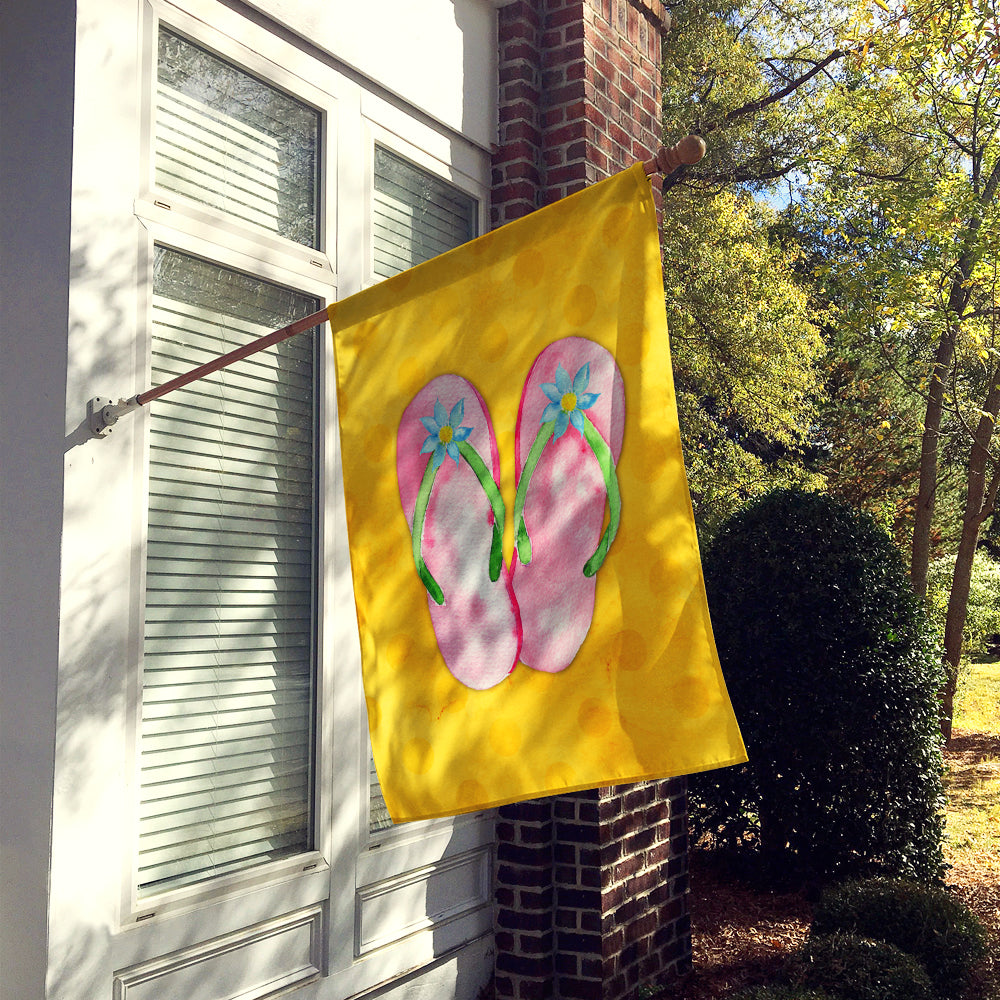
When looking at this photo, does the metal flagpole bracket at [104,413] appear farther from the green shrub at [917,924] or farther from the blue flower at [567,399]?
the green shrub at [917,924]

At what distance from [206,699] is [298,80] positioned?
2234mm

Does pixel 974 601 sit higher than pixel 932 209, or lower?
lower

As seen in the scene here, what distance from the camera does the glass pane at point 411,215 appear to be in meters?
4.12

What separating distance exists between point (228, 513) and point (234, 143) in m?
1.28

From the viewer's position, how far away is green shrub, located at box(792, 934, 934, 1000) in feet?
13.2

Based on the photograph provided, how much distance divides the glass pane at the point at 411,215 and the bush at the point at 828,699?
2.94 meters

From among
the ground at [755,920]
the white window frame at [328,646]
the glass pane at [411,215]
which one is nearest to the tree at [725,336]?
the ground at [755,920]

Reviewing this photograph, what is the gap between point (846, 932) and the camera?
449 centimetres

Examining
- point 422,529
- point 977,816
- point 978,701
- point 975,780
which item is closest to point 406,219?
point 422,529

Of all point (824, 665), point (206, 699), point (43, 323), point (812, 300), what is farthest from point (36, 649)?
point (812, 300)

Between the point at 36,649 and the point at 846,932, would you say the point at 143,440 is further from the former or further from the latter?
the point at 846,932

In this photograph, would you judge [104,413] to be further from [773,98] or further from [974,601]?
[974,601]

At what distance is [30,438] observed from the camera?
2.86 metres

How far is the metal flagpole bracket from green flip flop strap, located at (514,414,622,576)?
123 centimetres
